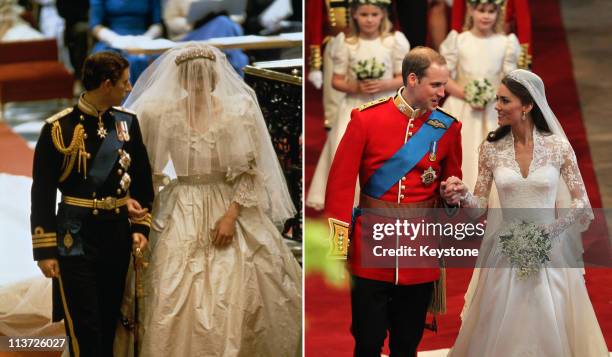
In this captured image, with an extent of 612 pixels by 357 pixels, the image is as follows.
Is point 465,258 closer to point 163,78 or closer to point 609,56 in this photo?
point 163,78

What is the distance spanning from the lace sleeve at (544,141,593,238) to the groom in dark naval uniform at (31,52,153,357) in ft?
6.29

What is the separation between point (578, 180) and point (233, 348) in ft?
5.88

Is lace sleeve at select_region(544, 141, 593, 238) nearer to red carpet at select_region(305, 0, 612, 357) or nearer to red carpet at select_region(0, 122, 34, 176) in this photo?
red carpet at select_region(305, 0, 612, 357)

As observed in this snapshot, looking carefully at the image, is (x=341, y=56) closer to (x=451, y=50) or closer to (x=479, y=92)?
(x=451, y=50)

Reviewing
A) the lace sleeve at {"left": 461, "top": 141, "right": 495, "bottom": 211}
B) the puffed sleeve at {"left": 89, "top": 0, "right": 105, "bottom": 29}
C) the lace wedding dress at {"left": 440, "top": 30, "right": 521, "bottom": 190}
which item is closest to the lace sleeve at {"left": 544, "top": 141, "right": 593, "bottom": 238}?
the lace sleeve at {"left": 461, "top": 141, "right": 495, "bottom": 211}

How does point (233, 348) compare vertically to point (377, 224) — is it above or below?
below

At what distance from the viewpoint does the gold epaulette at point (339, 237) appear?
5.73 metres

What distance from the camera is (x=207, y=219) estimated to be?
6375 mm

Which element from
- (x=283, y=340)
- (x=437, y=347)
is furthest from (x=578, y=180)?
(x=283, y=340)

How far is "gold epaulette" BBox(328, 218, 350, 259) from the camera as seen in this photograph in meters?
5.73

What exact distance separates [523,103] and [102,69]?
1903mm

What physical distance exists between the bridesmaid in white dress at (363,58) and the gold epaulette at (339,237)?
1.88 m

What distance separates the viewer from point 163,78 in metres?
6.35

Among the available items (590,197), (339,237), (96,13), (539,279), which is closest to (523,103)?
(539,279)
